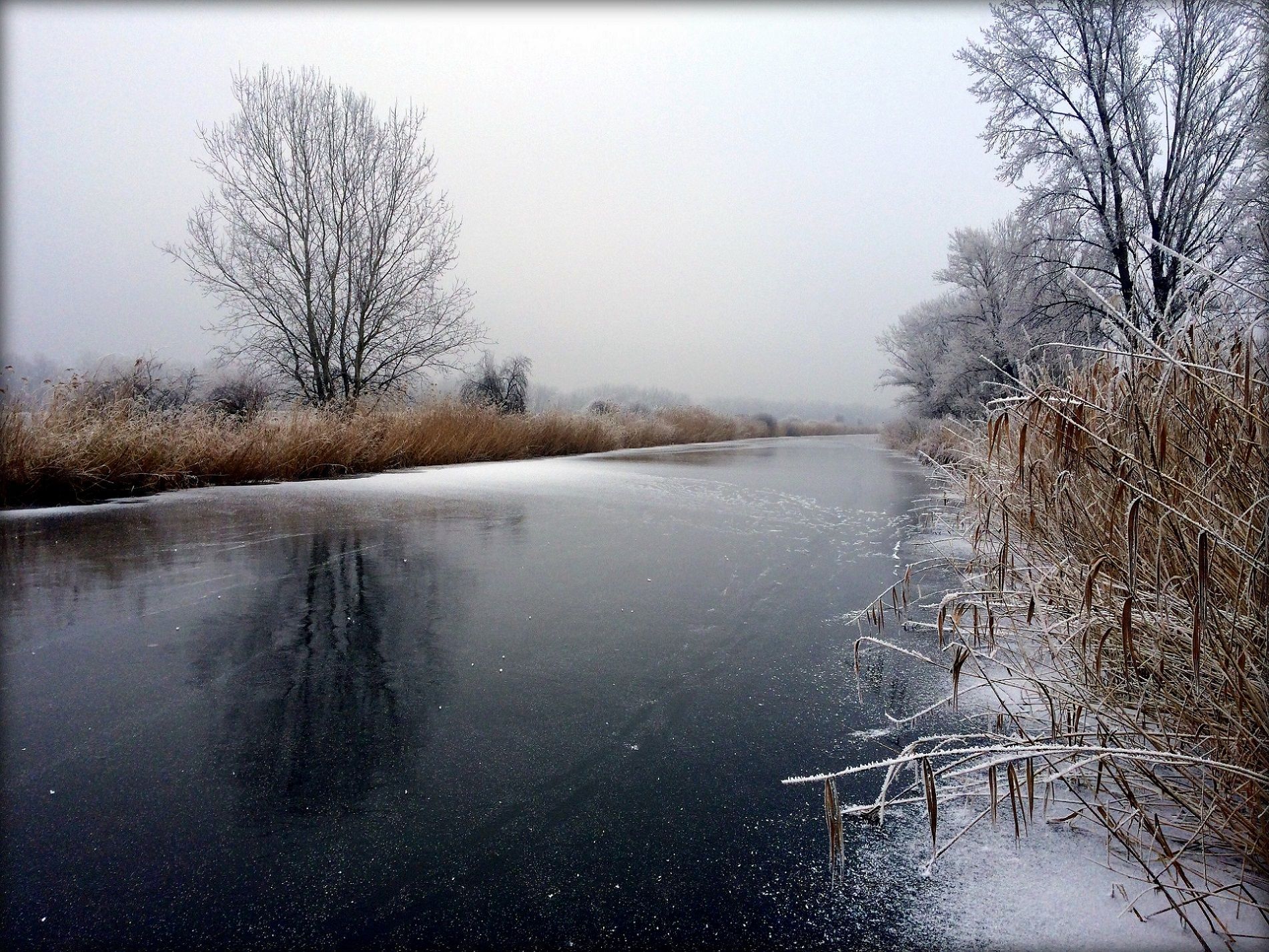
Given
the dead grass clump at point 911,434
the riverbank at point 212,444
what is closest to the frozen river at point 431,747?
the riverbank at point 212,444

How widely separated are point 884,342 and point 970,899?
983 inches

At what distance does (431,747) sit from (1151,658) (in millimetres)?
1848

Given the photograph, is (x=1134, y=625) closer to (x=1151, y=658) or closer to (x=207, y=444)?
(x=1151, y=658)

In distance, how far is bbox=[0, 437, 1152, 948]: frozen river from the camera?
1.17m

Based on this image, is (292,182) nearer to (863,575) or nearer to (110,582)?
(110,582)

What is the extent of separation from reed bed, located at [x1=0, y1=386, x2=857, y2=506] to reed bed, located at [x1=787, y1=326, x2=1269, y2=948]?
7.41m

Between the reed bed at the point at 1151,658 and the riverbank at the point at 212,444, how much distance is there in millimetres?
7397

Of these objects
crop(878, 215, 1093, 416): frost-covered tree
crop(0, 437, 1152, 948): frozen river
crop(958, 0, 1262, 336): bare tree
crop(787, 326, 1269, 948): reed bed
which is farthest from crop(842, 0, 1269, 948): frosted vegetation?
crop(958, 0, 1262, 336): bare tree

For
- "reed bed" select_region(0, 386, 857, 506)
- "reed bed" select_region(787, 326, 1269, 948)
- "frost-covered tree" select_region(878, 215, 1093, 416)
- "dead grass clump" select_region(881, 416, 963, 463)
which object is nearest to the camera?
"reed bed" select_region(787, 326, 1269, 948)

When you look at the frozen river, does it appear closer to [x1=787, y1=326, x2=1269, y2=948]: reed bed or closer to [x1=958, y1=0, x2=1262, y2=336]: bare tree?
[x1=787, y1=326, x2=1269, y2=948]: reed bed

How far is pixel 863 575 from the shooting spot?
3805 millimetres

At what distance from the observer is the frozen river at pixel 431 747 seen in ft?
3.84

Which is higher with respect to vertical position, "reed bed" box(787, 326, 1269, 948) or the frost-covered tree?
the frost-covered tree

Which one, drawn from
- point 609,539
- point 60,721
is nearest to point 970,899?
point 60,721
